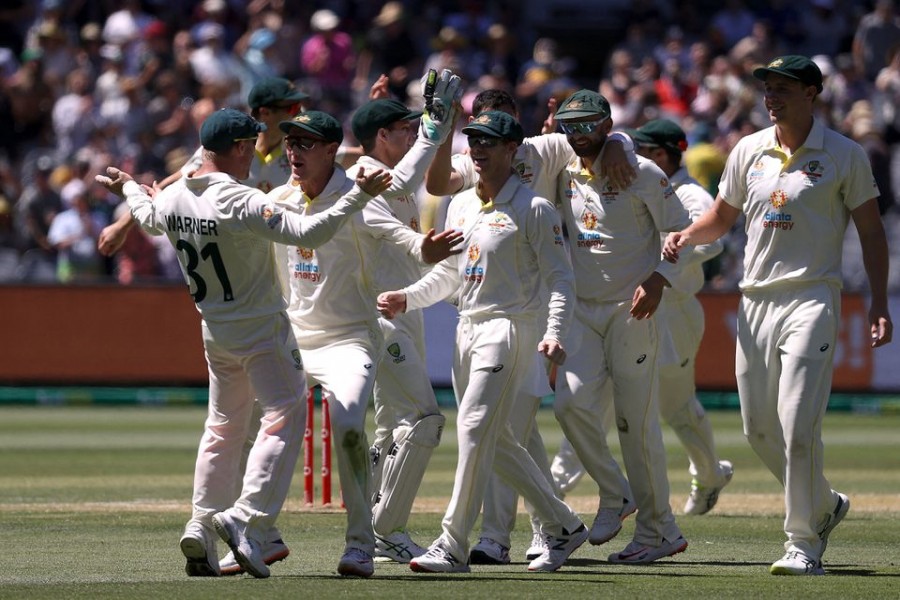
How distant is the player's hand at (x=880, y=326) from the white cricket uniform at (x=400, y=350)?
2.26 meters

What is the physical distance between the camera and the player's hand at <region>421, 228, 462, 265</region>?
821 centimetres

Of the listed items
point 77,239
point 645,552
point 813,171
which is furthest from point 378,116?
point 77,239

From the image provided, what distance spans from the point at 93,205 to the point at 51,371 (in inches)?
94.2

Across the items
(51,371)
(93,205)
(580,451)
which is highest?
(580,451)

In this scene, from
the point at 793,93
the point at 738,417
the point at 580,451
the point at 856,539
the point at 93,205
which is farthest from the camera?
the point at 93,205

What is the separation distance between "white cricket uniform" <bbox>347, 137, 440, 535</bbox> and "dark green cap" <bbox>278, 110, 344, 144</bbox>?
0.35 meters

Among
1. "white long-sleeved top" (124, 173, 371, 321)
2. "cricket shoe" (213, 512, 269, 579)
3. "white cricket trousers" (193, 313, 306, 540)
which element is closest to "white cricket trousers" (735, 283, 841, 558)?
"white long-sleeved top" (124, 173, 371, 321)

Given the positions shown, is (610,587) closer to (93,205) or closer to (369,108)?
(369,108)

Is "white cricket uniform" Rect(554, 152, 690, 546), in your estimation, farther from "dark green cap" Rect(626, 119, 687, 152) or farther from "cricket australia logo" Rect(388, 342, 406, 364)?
"dark green cap" Rect(626, 119, 687, 152)

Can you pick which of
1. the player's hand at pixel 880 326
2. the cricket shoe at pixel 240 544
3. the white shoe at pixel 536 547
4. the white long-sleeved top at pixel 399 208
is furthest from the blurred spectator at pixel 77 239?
the player's hand at pixel 880 326

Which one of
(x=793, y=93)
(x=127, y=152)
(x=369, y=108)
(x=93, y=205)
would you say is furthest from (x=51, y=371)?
(x=793, y=93)

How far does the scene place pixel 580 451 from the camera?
941 centimetres

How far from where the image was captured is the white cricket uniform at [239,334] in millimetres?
8016

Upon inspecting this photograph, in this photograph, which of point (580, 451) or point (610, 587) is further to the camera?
point (580, 451)
